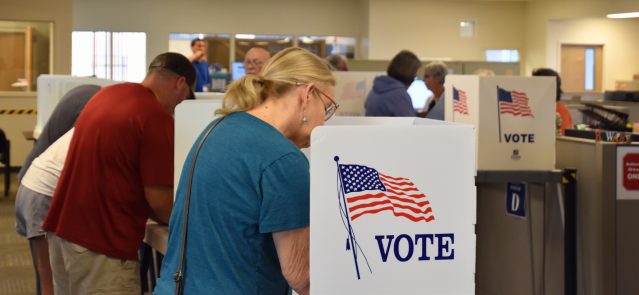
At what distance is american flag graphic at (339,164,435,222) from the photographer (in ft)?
3.31

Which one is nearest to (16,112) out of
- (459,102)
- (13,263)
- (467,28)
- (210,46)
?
(210,46)

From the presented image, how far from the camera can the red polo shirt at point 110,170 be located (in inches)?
70.7

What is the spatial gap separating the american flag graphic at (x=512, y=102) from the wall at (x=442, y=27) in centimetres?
861

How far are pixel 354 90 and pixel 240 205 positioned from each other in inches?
146

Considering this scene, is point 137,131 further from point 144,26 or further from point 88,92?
point 144,26

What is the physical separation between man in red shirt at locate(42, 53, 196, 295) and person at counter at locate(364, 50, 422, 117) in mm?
2260

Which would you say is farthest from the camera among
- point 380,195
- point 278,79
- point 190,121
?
point 190,121

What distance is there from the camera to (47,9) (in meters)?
8.34

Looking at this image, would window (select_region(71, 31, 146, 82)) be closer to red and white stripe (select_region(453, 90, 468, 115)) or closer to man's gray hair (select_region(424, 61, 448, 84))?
man's gray hair (select_region(424, 61, 448, 84))

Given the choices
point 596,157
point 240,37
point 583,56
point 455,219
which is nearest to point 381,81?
point 596,157

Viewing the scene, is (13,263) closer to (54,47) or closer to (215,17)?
(54,47)

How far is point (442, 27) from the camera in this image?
11.2 meters

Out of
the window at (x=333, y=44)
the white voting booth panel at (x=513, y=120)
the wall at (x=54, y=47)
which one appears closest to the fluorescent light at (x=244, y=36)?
the window at (x=333, y=44)

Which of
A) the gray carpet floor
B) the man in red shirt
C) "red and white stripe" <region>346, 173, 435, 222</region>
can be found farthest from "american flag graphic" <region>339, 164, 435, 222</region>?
the gray carpet floor
